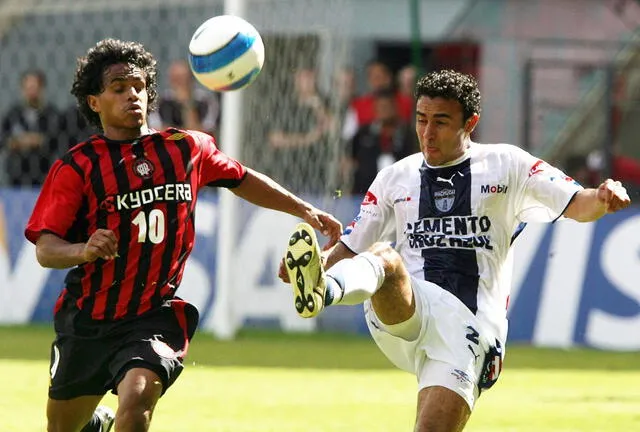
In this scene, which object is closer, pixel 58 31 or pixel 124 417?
pixel 124 417

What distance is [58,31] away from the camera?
18.1 meters

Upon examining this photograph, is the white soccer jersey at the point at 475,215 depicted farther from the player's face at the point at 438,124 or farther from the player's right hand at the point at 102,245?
the player's right hand at the point at 102,245

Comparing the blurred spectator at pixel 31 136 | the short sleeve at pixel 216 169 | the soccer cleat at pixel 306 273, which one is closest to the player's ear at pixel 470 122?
the short sleeve at pixel 216 169

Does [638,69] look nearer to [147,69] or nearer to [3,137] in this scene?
[3,137]

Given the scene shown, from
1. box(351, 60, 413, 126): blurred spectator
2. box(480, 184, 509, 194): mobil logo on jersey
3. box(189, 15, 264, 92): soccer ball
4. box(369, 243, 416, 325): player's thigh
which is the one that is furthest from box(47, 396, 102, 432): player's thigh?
box(351, 60, 413, 126): blurred spectator

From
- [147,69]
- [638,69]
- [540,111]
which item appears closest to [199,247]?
[540,111]

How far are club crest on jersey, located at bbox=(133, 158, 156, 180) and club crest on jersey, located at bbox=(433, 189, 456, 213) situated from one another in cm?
131

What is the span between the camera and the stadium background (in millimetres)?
13148

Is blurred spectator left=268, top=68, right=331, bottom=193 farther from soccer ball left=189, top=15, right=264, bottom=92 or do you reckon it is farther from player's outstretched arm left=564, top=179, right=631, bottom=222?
player's outstretched arm left=564, top=179, right=631, bottom=222

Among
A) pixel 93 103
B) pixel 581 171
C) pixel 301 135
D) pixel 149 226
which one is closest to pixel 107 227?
pixel 149 226

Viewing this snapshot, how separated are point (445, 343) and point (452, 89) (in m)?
1.16

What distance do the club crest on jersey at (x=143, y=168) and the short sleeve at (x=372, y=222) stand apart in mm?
1007

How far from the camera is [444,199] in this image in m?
6.55

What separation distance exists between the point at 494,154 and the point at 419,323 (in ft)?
2.96
